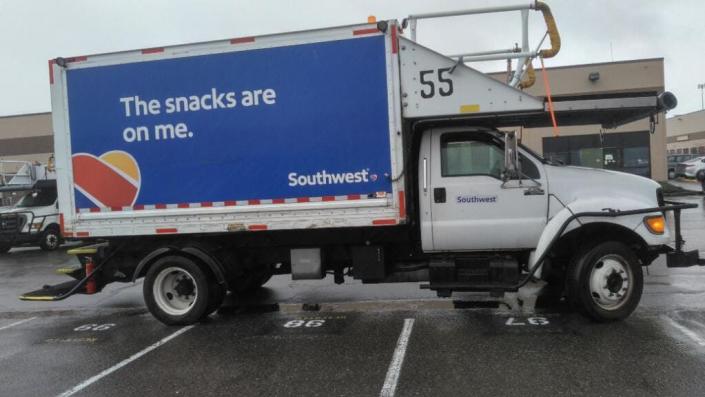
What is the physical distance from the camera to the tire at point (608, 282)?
234 inches

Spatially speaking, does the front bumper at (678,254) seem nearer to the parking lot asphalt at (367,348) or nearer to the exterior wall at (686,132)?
the parking lot asphalt at (367,348)

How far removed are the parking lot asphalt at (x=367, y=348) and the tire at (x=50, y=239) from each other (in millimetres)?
9270

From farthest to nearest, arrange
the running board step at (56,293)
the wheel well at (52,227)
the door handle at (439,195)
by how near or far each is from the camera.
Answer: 1. the wheel well at (52,227)
2. the running board step at (56,293)
3. the door handle at (439,195)

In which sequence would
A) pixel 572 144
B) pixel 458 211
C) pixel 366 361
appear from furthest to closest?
pixel 572 144, pixel 458 211, pixel 366 361

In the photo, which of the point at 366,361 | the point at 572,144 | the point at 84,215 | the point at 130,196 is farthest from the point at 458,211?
the point at 572,144

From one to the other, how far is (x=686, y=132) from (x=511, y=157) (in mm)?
89838

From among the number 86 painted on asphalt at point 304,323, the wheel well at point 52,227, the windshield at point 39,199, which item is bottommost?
the number 86 painted on asphalt at point 304,323

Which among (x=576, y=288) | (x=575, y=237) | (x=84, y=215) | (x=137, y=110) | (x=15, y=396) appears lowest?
(x=15, y=396)

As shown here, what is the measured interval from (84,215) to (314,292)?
3534 mm

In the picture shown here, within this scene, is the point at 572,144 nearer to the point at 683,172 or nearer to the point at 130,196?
the point at 683,172

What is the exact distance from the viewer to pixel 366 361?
5.21 metres

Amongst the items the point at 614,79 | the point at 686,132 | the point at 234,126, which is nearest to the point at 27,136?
the point at 614,79

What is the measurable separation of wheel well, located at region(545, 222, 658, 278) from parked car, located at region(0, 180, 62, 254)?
1496cm

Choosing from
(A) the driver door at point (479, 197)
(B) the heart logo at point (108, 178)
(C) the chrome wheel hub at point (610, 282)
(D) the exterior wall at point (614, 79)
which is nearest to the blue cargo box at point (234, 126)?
(B) the heart logo at point (108, 178)
